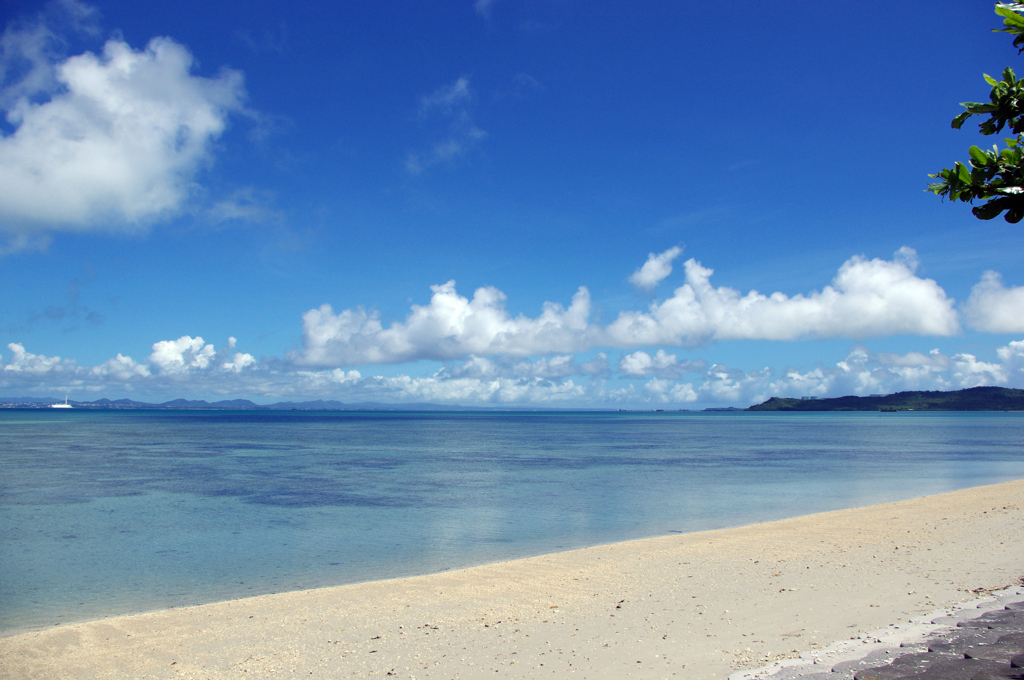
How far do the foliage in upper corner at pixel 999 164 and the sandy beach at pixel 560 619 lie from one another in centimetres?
618

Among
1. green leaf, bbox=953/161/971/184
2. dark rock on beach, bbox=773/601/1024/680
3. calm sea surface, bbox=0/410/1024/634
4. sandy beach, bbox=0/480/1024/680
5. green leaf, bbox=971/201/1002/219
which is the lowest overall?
calm sea surface, bbox=0/410/1024/634

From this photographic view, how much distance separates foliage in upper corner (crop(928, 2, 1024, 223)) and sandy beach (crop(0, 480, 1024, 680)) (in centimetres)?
618

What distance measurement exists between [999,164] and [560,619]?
893 cm

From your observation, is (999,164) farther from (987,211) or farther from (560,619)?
(560,619)

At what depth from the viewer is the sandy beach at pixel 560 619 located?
8617 millimetres

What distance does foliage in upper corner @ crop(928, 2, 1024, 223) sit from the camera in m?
4.16

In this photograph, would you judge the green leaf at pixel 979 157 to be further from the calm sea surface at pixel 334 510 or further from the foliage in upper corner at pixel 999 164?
the calm sea surface at pixel 334 510

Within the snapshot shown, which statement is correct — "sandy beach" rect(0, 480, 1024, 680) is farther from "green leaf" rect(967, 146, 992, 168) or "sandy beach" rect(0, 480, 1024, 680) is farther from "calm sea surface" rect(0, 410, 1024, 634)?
"green leaf" rect(967, 146, 992, 168)

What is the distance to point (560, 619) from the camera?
10.4m

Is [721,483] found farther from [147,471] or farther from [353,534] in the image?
[147,471]

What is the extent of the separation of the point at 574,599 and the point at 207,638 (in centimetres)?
638

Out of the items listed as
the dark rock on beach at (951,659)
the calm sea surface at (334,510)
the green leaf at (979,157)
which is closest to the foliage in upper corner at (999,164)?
the green leaf at (979,157)

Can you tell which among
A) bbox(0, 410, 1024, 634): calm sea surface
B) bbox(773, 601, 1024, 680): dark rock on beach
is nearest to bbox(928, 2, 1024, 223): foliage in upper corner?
bbox(773, 601, 1024, 680): dark rock on beach

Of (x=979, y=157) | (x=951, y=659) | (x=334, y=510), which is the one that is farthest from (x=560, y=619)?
(x=334, y=510)
